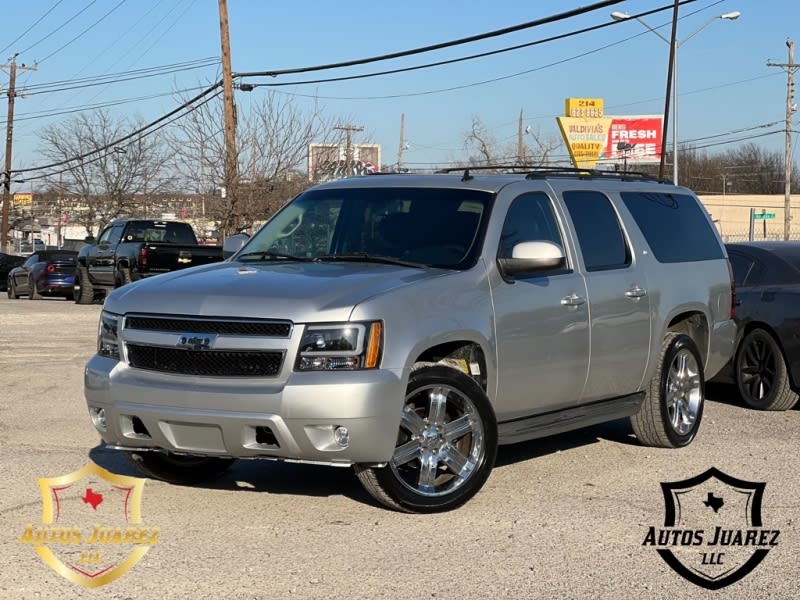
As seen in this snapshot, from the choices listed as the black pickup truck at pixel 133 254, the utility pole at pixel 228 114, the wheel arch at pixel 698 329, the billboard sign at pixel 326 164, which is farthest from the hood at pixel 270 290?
the billboard sign at pixel 326 164

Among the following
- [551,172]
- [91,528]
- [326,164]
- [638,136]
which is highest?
[638,136]

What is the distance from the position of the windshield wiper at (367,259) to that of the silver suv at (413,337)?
18 mm

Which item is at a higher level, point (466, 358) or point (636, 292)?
point (636, 292)

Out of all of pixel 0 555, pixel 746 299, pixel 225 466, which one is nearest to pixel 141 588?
pixel 0 555

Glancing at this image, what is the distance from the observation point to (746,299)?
1081 cm

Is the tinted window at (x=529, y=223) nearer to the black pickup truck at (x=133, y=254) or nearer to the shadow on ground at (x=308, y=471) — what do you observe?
the shadow on ground at (x=308, y=471)

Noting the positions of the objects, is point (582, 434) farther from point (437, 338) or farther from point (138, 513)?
point (138, 513)

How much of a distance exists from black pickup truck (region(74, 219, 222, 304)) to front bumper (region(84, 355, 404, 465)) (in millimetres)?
18536

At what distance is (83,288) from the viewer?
29047 millimetres

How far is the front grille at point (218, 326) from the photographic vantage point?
20.2 feet

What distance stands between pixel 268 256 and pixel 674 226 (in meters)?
3.40

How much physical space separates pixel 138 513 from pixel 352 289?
5.68 feet

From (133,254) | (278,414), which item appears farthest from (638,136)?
(278,414)

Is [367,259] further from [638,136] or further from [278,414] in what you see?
[638,136]
